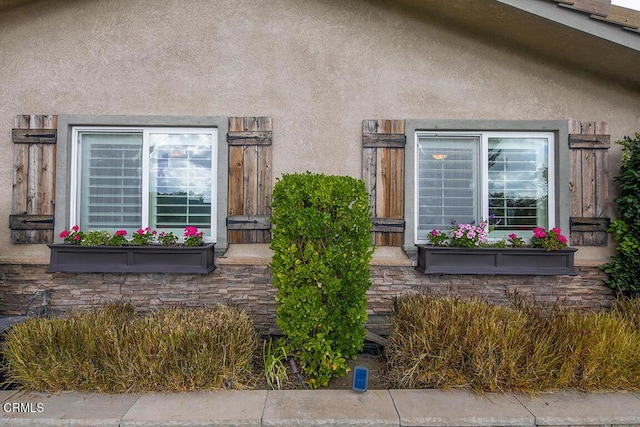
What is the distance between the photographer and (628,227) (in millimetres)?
3957

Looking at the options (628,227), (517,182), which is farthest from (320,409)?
(628,227)

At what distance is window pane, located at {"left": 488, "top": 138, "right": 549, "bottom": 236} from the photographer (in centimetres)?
427

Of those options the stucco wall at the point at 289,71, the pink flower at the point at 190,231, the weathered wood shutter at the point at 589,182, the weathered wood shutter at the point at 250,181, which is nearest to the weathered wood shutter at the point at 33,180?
the stucco wall at the point at 289,71

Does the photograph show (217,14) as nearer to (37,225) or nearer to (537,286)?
(37,225)

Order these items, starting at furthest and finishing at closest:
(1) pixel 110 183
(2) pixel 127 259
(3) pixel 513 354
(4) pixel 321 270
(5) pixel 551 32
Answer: (1) pixel 110 183 < (2) pixel 127 259 < (5) pixel 551 32 < (4) pixel 321 270 < (3) pixel 513 354

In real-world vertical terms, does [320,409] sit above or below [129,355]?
below

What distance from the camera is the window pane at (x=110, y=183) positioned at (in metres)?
4.18

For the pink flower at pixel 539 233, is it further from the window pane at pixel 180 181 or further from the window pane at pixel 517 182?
the window pane at pixel 180 181

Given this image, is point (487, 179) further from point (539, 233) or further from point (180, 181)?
point (180, 181)

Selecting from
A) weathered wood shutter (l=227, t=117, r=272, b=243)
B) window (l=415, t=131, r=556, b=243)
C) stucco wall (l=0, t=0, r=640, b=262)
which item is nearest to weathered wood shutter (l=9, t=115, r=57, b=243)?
stucco wall (l=0, t=0, r=640, b=262)

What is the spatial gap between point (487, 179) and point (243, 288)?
10.2 feet

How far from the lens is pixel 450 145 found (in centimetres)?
428

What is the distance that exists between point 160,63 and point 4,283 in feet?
9.91

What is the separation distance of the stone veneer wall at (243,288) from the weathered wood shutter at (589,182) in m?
0.44
